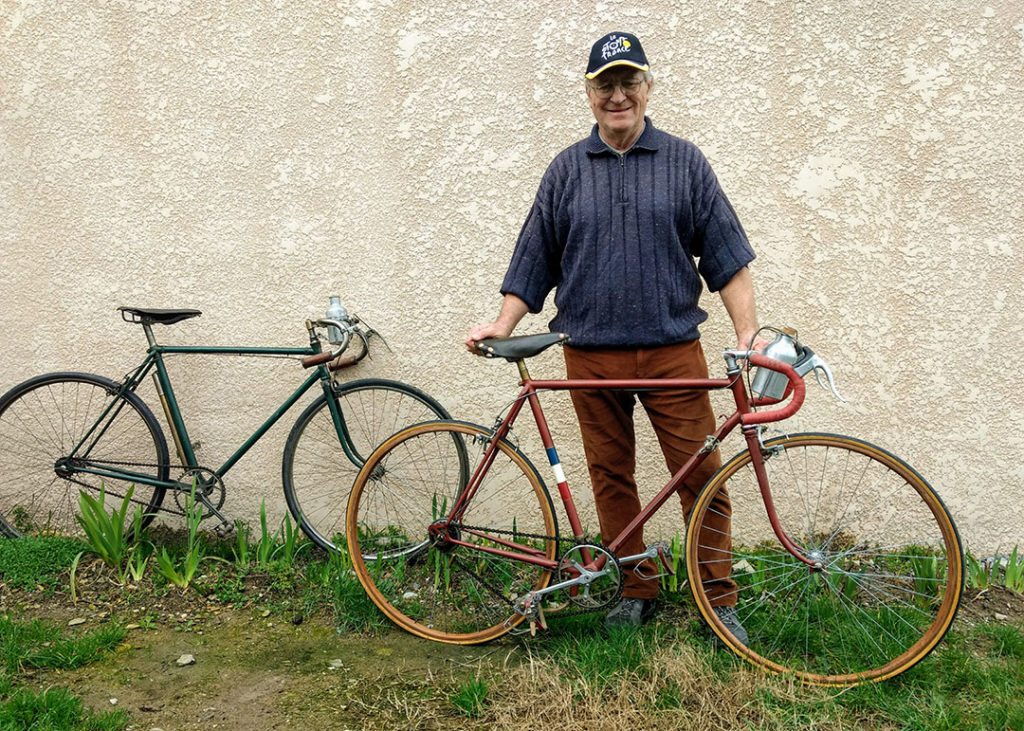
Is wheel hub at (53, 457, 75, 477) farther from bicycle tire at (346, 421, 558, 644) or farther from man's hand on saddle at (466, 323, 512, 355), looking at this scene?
man's hand on saddle at (466, 323, 512, 355)

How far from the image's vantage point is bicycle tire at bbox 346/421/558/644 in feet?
11.8

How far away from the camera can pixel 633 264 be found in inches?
128

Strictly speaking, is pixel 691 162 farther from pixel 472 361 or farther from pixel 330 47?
pixel 330 47

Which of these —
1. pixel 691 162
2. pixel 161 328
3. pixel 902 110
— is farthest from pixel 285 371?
pixel 902 110

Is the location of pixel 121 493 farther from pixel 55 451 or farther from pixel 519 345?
pixel 519 345

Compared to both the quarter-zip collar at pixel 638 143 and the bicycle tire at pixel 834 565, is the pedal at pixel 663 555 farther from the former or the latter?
the quarter-zip collar at pixel 638 143

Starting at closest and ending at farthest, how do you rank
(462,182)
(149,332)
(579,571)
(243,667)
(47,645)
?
(579,571) → (243,667) → (47,645) → (462,182) → (149,332)

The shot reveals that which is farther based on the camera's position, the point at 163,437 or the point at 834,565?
the point at 163,437

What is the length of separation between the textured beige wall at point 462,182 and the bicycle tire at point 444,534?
0.94 feet

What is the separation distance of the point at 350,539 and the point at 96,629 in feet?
3.70

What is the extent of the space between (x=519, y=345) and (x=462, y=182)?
1.14 m

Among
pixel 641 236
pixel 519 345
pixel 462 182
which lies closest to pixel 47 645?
pixel 519 345

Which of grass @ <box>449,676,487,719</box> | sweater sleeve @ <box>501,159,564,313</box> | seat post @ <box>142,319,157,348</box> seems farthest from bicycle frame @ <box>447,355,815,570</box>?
seat post @ <box>142,319,157,348</box>

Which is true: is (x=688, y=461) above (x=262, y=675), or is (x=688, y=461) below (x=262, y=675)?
above
